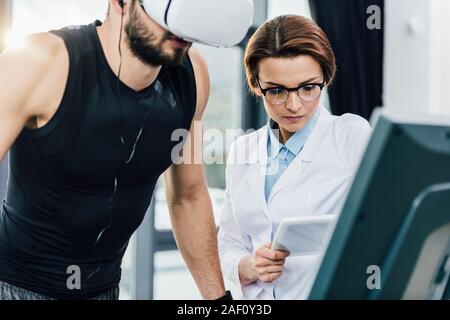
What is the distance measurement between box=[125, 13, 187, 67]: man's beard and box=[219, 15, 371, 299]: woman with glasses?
356 mm

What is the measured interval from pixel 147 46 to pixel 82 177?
30cm

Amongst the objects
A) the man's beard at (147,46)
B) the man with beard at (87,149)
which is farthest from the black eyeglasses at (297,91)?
the man's beard at (147,46)

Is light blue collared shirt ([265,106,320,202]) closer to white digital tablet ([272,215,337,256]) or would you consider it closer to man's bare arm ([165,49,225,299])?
man's bare arm ([165,49,225,299])

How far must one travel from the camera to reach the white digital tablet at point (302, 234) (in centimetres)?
101

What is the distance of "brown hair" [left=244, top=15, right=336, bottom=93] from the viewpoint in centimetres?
135

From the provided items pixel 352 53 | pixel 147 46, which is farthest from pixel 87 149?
pixel 352 53

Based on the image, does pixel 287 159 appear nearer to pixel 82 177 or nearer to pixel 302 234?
pixel 302 234

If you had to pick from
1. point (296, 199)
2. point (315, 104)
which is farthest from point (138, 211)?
point (315, 104)

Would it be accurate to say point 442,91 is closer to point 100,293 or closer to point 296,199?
point 296,199

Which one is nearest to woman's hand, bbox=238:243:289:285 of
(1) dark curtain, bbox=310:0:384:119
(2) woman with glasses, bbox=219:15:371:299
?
(2) woman with glasses, bbox=219:15:371:299

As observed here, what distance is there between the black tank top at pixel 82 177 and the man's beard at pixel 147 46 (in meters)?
0.09

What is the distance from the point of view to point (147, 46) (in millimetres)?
1093

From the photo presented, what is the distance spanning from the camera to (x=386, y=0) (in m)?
3.25

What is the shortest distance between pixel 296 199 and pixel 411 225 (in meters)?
0.86
